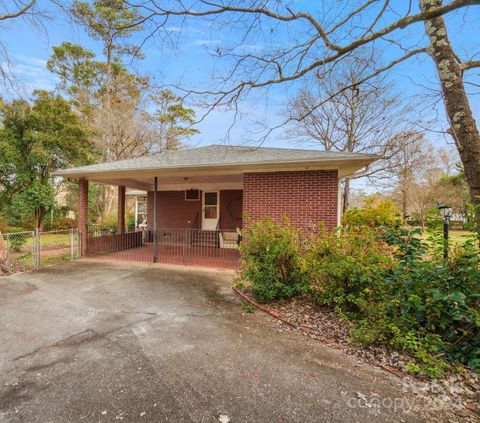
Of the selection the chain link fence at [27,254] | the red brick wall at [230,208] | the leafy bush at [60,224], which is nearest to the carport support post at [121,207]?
the chain link fence at [27,254]

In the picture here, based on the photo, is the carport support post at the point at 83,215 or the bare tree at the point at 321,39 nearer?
the bare tree at the point at 321,39

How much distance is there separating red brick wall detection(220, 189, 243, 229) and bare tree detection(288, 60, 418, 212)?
24.1 feet

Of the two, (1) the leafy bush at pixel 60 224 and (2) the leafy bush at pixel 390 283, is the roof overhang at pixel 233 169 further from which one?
(1) the leafy bush at pixel 60 224

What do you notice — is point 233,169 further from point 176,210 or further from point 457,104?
point 176,210

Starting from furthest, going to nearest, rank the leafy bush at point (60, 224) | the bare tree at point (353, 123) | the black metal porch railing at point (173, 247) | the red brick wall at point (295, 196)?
1. the leafy bush at point (60, 224)
2. the bare tree at point (353, 123)
3. the black metal porch railing at point (173, 247)
4. the red brick wall at point (295, 196)

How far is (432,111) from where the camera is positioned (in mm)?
5188

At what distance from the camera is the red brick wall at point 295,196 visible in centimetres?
680

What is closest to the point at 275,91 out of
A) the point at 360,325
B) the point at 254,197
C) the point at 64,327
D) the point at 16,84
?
the point at 254,197

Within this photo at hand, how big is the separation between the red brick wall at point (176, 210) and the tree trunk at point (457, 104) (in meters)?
10.2

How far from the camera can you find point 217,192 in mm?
12219

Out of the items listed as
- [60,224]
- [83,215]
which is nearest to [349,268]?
[83,215]

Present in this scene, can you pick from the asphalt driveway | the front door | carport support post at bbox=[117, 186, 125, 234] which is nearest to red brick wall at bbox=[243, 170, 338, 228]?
the asphalt driveway

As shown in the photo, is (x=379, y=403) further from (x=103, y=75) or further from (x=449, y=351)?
(x=103, y=75)

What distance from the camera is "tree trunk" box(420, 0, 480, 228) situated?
12.1 feet
